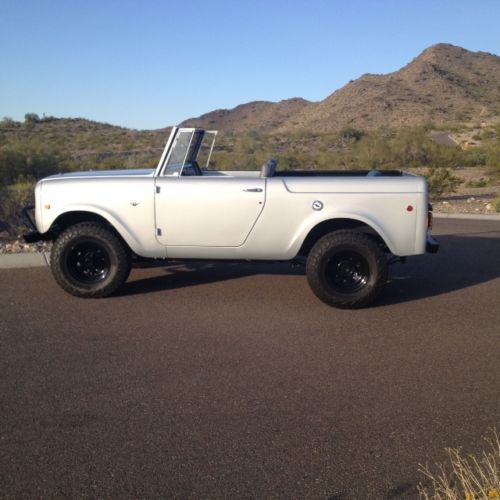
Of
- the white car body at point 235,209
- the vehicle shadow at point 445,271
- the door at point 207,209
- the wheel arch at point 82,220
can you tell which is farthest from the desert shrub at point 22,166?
the door at point 207,209

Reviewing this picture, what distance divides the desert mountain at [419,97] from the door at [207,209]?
220 ft

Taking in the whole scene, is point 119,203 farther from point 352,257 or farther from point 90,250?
point 352,257

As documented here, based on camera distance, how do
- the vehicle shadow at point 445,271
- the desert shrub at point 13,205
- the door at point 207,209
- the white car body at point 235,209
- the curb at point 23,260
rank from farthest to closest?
the desert shrub at point 13,205, the curb at point 23,260, the vehicle shadow at point 445,271, the door at point 207,209, the white car body at point 235,209

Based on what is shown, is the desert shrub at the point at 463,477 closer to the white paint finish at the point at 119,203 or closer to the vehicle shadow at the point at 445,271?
the vehicle shadow at the point at 445,271

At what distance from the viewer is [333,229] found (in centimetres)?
780

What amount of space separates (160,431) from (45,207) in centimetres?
420

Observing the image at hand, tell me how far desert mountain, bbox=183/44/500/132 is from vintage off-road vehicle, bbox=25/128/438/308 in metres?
66.5

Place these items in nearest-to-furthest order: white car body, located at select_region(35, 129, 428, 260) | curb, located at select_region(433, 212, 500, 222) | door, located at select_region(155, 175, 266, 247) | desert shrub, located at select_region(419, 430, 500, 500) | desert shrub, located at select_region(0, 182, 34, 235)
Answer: desert shrub, located at select_region(419, 430, 500, 500), white car body, located at select_region(35, 129, 428, 260), door, located at select_region(155, 175, 266, 247), desert shrub, located at select_region(0, 182, 34, 235), curb, located at select_region(433, 212, 500, 222)

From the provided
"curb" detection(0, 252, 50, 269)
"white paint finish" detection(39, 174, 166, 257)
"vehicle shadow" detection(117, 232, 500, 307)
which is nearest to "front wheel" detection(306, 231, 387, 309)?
"vehicle shadow" detection(117, 232, 500, 307)

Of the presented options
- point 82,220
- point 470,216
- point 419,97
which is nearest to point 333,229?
point 82,220

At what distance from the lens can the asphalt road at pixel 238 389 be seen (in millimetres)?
3928

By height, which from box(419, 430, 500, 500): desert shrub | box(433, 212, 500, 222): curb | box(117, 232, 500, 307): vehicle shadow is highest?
box(433, 212, 500, 222): curb

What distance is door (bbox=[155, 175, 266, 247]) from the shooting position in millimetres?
7473

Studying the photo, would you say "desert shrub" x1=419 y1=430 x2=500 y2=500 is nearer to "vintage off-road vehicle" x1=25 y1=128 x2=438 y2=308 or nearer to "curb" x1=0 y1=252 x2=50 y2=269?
"vintage off-road vehicle" x1=25 y1=128 x2=438 y2=308
